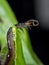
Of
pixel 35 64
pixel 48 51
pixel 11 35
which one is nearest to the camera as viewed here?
pixel 11 35

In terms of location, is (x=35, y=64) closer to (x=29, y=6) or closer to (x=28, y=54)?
(x=28, y=54)

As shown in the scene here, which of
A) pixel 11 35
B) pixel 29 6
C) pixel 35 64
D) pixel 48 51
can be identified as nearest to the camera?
pixel 11 35

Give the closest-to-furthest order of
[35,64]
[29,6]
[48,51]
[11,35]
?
[11,35] < [35,64] < [48,51] < [29,6]

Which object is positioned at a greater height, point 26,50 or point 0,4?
point 0,4

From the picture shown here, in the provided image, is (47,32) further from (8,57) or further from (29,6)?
(8,57)

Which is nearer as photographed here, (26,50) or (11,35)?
(11,35)

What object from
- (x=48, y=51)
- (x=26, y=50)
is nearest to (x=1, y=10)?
(x=26, y=50)

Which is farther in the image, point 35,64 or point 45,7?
point 45,7

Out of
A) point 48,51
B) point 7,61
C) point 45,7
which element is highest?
point 7,61

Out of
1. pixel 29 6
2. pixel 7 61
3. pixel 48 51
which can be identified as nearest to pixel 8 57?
pixel 7 61

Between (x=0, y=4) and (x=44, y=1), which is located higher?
(x=0, y=4)
